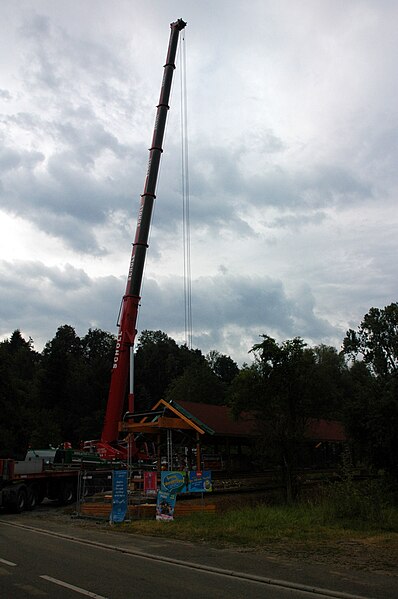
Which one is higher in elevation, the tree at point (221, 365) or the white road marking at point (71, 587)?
the tree at point (221, 365)

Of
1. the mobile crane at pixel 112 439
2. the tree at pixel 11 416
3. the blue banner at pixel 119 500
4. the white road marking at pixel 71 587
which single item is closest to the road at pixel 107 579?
the white road marking at pixel 71 587

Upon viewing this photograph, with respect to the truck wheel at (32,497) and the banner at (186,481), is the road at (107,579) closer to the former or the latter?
the banner at (186,481)

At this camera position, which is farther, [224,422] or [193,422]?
[224,422]

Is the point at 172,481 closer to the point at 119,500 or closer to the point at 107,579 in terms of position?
the point at 119,500

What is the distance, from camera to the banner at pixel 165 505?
17453mm

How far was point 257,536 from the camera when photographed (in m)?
13.9

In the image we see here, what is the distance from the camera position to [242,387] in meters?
25.3

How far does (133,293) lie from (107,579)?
20.2 metres

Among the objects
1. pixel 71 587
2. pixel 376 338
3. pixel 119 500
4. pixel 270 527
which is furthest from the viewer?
pixel 376 338

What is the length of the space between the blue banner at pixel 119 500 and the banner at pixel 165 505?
112 cm

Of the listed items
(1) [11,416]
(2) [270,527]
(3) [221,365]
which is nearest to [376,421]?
(2) [270,527]

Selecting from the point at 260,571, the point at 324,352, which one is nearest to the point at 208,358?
the point at 324,352

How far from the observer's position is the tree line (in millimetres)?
24375

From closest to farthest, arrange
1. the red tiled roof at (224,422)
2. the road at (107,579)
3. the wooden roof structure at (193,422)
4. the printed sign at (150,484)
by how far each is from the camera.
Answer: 1. the road at (107,579)
2. the printed sign at (150,484)
3. the wooden roof structure at (193,422)
4. the red tiled roof at (224,422)
